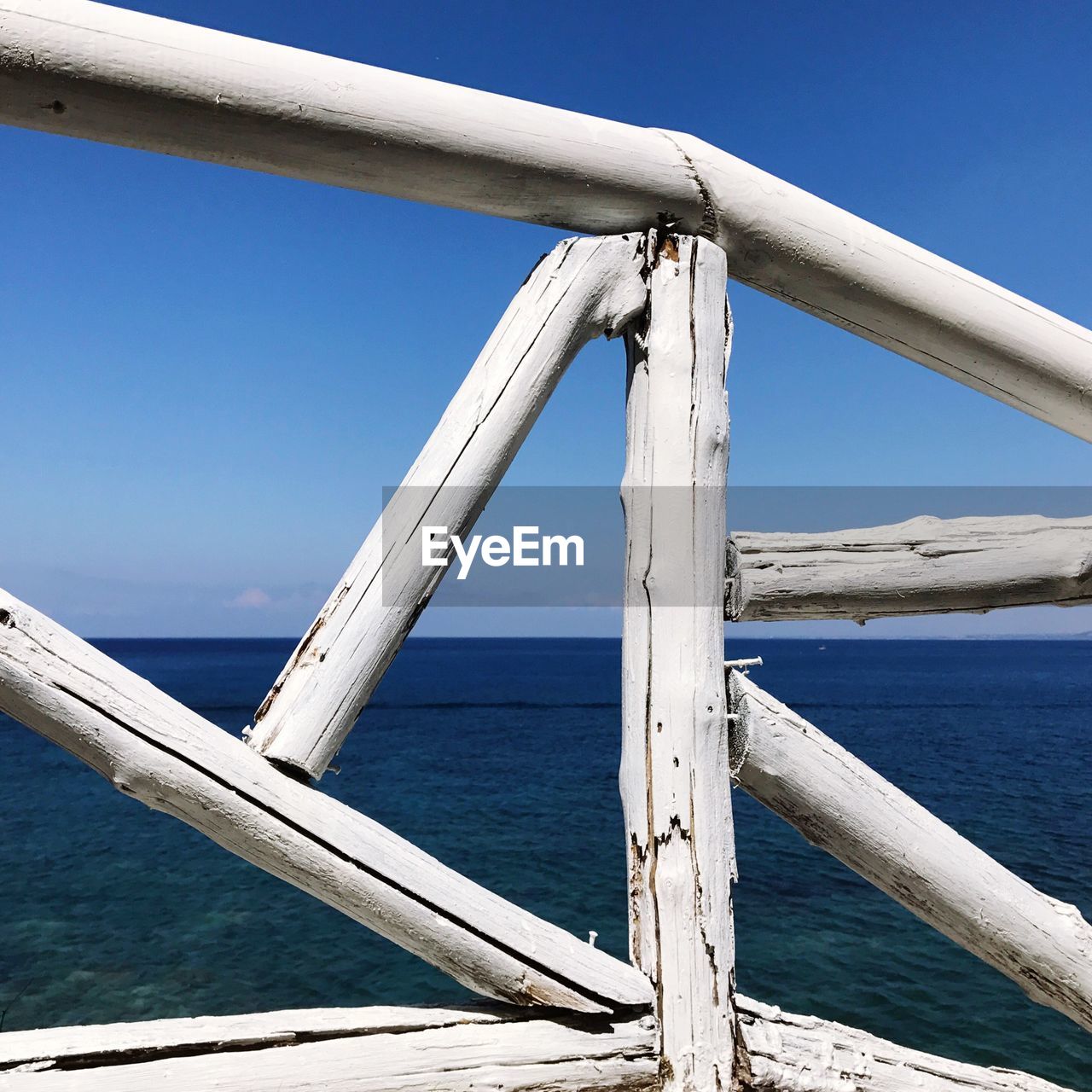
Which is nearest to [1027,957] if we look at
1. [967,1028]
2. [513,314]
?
[513,314]

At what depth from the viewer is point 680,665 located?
1.47 metres

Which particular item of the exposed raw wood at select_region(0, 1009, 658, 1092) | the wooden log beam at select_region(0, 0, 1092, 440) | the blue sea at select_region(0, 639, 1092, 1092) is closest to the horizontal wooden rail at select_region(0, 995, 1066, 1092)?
the exposed raw wood at select_region(0, 1009, 658, 1092)

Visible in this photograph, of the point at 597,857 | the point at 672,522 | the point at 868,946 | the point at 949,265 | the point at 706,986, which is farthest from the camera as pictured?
the point at 597,857

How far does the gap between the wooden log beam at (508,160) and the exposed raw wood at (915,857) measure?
2.78 feet

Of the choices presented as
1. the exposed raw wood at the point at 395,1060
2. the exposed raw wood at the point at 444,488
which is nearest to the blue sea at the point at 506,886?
the exposed raw wood at the point at 395,1060

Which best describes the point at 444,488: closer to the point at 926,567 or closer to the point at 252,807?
the point at 252,807

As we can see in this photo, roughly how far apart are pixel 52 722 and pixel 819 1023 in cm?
138

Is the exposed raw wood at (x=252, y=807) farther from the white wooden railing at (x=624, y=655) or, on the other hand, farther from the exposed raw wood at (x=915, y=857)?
the exposed raw wood at (x=915, y=857)

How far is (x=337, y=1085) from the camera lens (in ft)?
3.95

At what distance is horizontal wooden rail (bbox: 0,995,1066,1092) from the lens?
115 cm

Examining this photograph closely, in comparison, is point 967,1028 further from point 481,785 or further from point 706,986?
point 481,785

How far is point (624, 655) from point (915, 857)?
83 centimetres

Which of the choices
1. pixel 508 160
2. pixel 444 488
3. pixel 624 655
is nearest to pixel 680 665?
pixel 624 655

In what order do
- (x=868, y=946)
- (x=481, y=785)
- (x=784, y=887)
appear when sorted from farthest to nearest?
(x=481, y=785) < (x=784, y=887) < (x=868, y=946)
